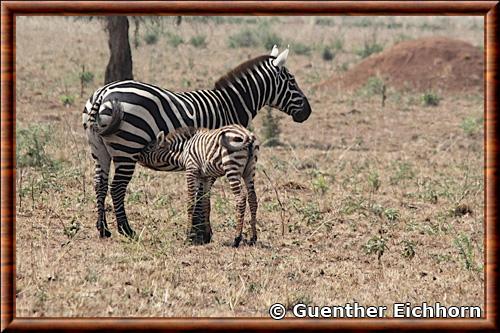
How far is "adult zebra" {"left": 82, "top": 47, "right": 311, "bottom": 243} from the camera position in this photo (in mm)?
8391

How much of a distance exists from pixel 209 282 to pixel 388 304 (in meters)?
1.49

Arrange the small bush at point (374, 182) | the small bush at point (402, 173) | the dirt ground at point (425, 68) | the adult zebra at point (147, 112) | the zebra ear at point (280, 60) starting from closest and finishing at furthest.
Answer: the adult zebra at point (147, 112) → the zebra ear at point (280, 60) → the small bush at point (374, 182) → the small bush at point (402, 173) → the dirt ground at point (425, 68)

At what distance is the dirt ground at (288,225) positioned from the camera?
6.95m

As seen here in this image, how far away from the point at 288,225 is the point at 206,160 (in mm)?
Result: 1551

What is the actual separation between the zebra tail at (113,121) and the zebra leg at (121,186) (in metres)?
0.35

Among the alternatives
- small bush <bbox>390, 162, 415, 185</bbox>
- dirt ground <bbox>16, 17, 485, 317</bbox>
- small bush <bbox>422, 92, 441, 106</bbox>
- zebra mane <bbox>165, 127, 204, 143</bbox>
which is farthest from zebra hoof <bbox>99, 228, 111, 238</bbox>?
small bush <bbox>422, 92, 441, 106</bbox>

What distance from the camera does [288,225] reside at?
9406 mm

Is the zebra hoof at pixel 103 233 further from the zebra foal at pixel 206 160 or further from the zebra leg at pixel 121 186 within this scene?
the zebra foal at pixel 206 160

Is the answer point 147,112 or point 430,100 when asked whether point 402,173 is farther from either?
point 430,100

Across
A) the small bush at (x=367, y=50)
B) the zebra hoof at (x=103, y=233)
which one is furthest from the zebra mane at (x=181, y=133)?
the small bush at (x=367, y=50)

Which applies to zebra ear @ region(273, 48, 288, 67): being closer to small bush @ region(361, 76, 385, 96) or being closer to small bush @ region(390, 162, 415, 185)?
small bush @ region(390, 162, 415, 185)

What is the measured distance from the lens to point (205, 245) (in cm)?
848

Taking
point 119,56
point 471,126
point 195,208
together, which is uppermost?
point 119,56

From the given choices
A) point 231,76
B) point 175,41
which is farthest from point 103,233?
point 175,41
